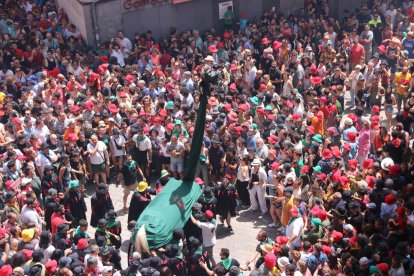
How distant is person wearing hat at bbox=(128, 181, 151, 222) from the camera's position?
15.0m

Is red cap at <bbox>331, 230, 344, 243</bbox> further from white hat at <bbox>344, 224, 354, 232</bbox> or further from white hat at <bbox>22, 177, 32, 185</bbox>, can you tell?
white hat at <bbox>22, 177, 32, 185</bbox>

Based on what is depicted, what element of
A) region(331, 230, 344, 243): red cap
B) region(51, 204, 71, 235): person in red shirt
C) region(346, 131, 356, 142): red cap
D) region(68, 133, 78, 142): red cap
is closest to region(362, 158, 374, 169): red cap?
region(346, 131, 356, 142): red cap

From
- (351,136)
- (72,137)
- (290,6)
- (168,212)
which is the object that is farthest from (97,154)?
(290,6)

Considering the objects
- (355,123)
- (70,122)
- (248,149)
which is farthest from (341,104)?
(70,122)

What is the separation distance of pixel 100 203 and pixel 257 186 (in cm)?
341

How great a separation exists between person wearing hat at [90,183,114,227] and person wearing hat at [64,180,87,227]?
0.40 metres

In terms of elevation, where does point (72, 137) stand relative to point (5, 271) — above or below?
above

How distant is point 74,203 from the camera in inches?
601

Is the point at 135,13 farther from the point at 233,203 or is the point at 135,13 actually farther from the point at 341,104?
the point at 233,203

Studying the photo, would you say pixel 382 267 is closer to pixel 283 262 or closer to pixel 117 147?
pixel 283 262

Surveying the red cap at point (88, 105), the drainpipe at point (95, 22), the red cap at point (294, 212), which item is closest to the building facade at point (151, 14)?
the drainpipe at point (95, 22)

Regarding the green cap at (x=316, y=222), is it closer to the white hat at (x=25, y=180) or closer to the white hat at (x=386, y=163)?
the white hat at (x=386, y=163)

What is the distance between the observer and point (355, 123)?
682 inches

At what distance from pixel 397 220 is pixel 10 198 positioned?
739 cm
